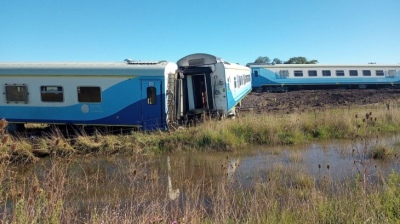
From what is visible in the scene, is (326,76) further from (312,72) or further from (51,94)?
(51,94)

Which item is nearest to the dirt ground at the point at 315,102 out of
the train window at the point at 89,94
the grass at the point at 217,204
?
the train window at the point at 89,94

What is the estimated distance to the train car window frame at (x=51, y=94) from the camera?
37.1 ft

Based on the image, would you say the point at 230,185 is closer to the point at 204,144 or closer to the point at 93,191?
the point at 93,191

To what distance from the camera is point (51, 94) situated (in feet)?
37.2

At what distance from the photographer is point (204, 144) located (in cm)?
972

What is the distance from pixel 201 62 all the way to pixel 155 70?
2.49 meters

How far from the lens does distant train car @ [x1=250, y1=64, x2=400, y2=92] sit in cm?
3108

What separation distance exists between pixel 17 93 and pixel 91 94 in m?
2.83

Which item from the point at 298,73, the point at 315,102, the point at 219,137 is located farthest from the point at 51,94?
the point at 298,73

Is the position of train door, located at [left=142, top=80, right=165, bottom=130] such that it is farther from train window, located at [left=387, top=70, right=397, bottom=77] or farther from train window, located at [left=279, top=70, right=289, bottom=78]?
train window, located at [left=387, top=70, right=397, bottom=77]

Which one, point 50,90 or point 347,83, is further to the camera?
point 347,83

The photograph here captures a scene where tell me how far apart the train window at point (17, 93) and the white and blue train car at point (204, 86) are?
5.67 m

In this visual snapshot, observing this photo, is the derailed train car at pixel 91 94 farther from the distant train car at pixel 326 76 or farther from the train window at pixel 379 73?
the train window at pixel 379 73

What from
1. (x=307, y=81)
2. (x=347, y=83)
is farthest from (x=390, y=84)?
(x=307, y=81)
